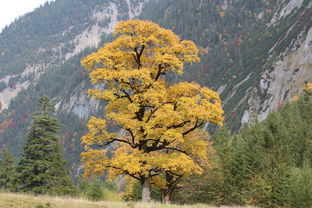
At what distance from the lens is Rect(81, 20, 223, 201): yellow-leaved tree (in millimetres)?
19375

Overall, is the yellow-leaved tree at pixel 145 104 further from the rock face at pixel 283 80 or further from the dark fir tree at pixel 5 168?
the rock face at pixel 283 80

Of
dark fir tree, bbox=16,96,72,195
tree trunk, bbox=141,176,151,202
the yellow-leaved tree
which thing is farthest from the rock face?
tree trunk, bbox=141,176,151,202

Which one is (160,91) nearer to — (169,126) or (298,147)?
(169,126)

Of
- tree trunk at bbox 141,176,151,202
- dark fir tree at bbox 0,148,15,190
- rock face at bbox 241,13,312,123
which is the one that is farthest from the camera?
rock face at bbox 241,13,312,123

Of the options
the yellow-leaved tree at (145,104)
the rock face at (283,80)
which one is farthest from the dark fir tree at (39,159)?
the rock face at (283,80)

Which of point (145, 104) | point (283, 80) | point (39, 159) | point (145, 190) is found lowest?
point (145, 190)

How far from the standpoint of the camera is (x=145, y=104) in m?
20.7

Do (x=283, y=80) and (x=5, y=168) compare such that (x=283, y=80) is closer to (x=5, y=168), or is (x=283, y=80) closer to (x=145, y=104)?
(x=5, y=168)

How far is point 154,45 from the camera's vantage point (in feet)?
72.7

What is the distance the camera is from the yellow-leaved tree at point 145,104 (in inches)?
763

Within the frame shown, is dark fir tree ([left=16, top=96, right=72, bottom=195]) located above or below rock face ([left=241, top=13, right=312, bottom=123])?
below

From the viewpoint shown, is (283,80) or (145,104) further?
(283,80)

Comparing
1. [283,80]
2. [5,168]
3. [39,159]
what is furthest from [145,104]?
[283,80]

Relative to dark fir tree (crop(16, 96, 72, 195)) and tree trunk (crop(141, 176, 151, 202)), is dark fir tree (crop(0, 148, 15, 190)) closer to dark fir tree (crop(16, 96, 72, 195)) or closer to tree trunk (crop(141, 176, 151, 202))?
dark fir tree (crop(16, 96, 72, 195))
